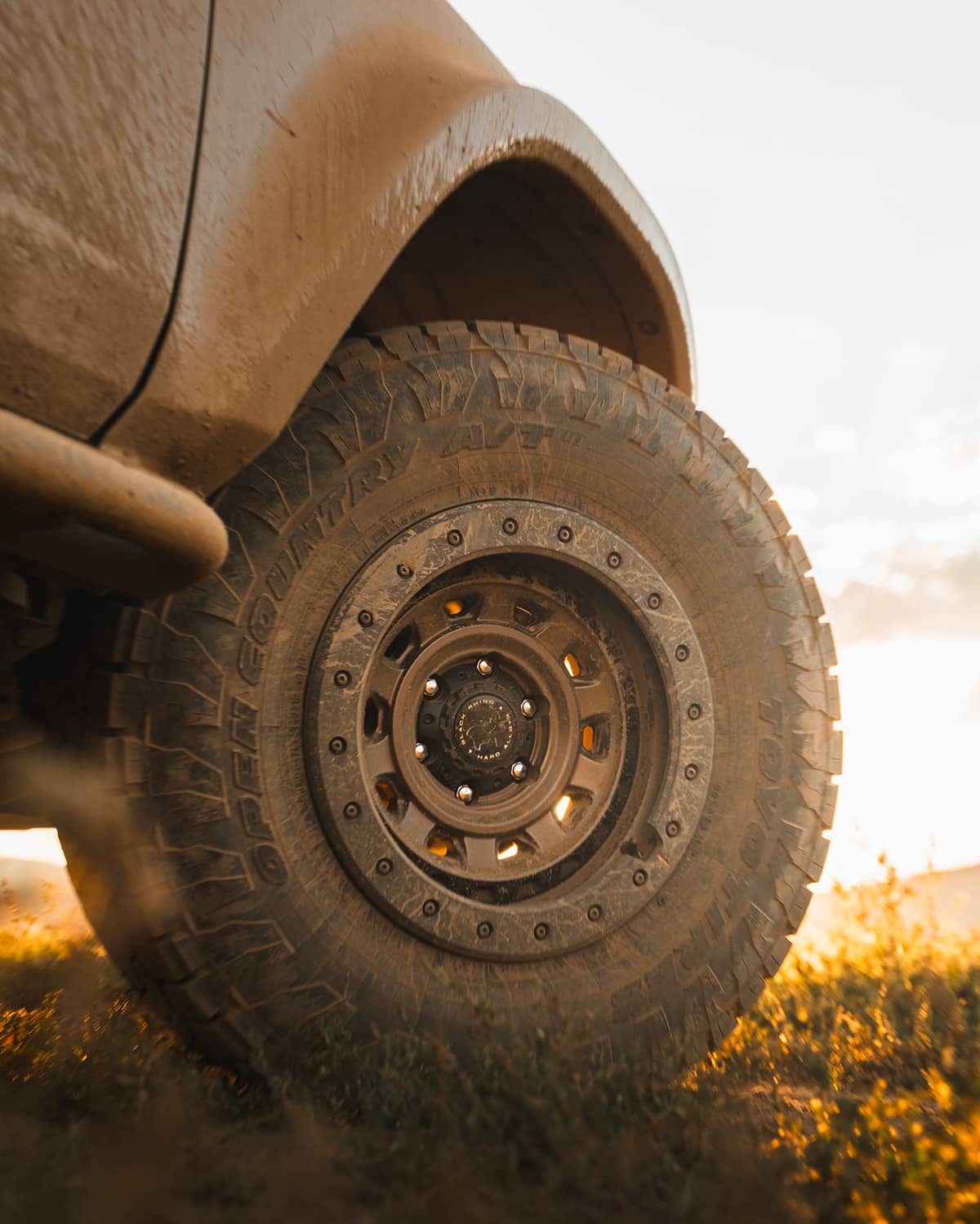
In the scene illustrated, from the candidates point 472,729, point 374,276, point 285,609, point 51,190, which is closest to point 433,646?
point 472,729

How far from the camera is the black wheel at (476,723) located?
57.8 inches

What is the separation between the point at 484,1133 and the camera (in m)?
1.23

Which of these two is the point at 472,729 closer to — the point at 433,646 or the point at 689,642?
the point at 433,646

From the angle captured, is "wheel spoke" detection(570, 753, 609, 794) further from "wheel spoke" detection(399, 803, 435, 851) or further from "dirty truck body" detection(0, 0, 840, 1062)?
"wheel spoke" detection(399, 803, 435, 851)

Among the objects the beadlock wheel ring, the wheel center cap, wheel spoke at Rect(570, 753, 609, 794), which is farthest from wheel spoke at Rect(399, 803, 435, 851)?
wheel spoke at Rect(570, 753, 609, 794)

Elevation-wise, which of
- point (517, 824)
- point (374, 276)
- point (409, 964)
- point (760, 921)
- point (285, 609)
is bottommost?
point (409, 964)

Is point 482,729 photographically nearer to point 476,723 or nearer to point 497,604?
point 476,723

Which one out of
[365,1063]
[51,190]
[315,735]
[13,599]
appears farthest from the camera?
[315,735]

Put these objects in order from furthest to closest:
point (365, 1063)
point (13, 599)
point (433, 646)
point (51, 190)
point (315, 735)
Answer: point (433, 646), point (315, 735), point (365, 1063), point (13, 599), point (51, 190)

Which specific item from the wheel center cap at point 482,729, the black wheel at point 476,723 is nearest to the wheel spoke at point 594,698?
the black wheel at point 476,723

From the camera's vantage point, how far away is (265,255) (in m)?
1.29

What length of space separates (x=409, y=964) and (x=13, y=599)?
0.86m

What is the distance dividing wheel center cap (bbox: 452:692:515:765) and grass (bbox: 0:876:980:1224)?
501mm

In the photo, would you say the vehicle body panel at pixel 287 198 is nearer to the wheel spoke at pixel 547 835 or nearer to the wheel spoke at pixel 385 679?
the wheel spoke at pixel 385 679
